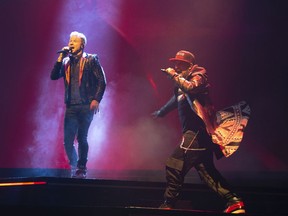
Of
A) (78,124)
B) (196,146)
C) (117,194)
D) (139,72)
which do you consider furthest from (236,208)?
(139,72)

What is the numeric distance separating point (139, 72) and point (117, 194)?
3254 mm

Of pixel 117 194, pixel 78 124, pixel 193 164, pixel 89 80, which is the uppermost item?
pixel 89 80

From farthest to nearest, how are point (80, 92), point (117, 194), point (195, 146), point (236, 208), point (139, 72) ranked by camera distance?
point (139, 72) → point (80, 92) → point (117, 194) → point (195, 146) → point (236, 208)

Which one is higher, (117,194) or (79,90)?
(79,90)

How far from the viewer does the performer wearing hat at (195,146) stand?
3400mm

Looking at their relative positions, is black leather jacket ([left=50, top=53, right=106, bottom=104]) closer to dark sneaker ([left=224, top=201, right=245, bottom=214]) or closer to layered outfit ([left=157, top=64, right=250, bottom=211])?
layered outfit ([left=157, top=64, right=250, bottom=211])

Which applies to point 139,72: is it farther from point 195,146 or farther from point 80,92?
point 195,146

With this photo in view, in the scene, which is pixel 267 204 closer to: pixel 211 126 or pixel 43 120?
pixel 211 126

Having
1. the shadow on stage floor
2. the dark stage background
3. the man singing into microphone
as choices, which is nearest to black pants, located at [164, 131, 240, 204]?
the shadow on stage floor

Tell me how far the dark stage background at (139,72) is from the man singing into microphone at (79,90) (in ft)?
6.07

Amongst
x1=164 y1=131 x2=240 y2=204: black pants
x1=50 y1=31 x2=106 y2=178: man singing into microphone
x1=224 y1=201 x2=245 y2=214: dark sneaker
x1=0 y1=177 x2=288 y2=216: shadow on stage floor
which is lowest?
x1=0 y1=177 x2=288 y2=216: shadow on stage floor

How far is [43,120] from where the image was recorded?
7.09 meters

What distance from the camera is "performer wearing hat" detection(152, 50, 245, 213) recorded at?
11.2 feet

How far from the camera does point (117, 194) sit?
394cm
